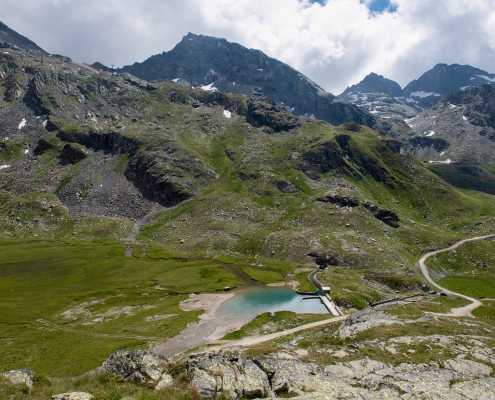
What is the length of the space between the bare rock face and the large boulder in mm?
2648

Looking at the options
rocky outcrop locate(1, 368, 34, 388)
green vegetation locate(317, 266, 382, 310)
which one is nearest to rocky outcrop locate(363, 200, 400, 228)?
green vegetation locate(317, 266, 382, 310)

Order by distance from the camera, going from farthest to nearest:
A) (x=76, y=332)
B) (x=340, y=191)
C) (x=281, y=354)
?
(x=340, y=191), (x=76, y=332), (x=281, y=354)

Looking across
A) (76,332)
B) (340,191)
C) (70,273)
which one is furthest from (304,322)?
(340,191)

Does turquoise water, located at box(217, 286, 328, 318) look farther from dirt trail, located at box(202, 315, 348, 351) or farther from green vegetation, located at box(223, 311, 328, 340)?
dirt trail, located at box(202, 315, 348, 351)

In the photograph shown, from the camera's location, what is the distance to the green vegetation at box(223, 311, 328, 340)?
193 feet

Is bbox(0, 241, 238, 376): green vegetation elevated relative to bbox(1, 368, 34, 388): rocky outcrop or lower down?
lower down

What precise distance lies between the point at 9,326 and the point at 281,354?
61358 mm

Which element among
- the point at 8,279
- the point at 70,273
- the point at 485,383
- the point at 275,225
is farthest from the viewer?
the point at 275,225

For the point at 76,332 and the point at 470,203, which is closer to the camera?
the point at 76,332

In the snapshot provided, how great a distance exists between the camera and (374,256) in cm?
11531

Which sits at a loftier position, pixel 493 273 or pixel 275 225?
pixel 275 225

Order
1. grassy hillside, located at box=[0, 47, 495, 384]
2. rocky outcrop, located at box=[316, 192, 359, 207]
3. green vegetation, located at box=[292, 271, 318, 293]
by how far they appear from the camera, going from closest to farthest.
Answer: grassy hillside, located at box=[0, 47, 495, 384]
green vegetation, located at box=[292, 271, 318, 293]
rocky outcrop, located at box=[316, 192, 359, 207]

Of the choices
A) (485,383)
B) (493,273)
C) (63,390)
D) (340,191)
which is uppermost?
(340,191)

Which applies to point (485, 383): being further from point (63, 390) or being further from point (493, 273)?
point (493, 273)
